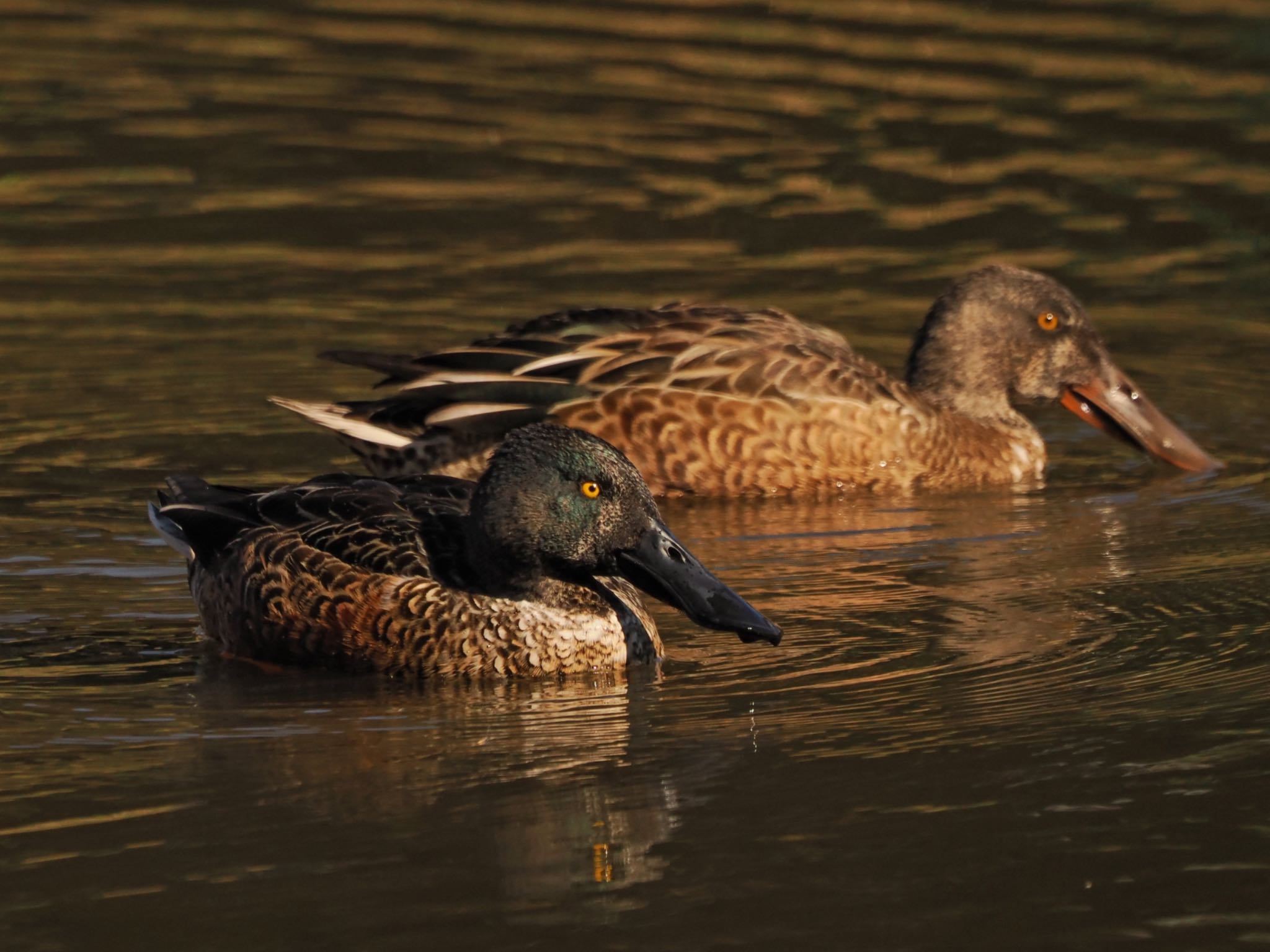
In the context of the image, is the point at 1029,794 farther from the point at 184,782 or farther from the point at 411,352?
the point at 411,352

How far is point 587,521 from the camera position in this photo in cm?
A: 759

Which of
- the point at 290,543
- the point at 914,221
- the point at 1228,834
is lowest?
the point at 1228,834

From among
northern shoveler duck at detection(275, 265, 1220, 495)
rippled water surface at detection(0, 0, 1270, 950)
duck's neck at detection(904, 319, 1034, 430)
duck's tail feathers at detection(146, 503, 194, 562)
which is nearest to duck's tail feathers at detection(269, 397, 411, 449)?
northern shoveler duck at detection(275, 265, 1220, 495)

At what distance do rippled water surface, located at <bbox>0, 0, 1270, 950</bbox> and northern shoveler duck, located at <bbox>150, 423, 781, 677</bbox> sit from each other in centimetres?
17

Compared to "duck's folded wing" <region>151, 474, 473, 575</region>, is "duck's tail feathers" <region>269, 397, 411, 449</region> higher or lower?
higher

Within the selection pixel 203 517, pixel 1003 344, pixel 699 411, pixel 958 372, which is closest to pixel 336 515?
pixel 203 517

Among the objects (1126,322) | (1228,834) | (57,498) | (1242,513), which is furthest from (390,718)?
(1126,322)

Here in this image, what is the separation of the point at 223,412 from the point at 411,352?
3.97ft

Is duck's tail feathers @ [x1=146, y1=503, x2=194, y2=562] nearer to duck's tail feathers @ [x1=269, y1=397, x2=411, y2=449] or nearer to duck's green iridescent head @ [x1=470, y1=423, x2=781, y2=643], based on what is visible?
duck's green iridescent head @ [x1=470, y1=423, x2=781, y2=643]

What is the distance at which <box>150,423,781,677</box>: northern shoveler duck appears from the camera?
24.9 feet

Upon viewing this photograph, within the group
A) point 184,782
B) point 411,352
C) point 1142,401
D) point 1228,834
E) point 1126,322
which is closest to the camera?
point 1228,834

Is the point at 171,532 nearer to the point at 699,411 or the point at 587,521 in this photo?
the point at 587,521

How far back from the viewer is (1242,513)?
9844 millimetres

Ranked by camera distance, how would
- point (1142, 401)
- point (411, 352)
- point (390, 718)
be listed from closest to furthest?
point (390, 718) < point (1142, 401) < point (411, 352)
